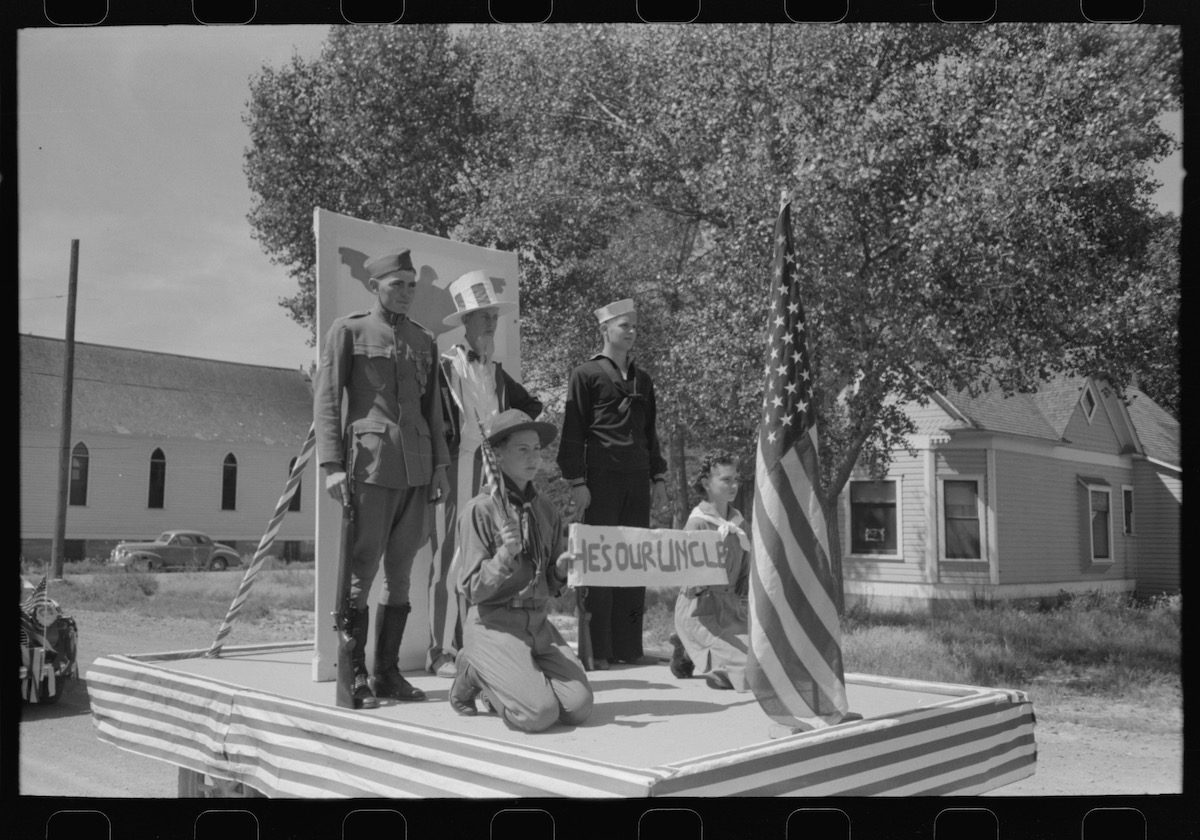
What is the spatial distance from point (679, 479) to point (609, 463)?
10.1 m

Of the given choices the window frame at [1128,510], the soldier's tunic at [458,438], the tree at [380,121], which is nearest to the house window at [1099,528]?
the window frame at [1128,510]

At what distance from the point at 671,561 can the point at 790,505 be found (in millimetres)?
555

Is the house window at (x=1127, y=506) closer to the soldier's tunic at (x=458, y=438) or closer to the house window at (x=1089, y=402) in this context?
the house window at (x=1089, y=402)

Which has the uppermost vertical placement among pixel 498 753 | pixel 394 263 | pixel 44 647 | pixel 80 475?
pixel 394 263

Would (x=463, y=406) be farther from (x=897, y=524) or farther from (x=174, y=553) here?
(x=174, y=553)

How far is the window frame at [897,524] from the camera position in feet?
58.0

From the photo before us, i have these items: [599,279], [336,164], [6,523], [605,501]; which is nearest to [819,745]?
[605,501]

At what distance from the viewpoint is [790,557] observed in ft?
12.0

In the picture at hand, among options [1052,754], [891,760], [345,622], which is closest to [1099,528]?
[1052,754]

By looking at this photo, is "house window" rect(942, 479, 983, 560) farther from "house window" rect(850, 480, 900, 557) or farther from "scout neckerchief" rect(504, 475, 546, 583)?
"scout neckerchief" rect(504, 475, 546, 583)

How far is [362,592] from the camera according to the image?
4.14 m

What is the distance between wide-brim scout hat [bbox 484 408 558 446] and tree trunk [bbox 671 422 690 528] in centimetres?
1003

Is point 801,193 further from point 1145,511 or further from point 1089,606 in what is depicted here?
point 1145,511

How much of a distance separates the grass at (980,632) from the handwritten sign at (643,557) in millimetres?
3703
